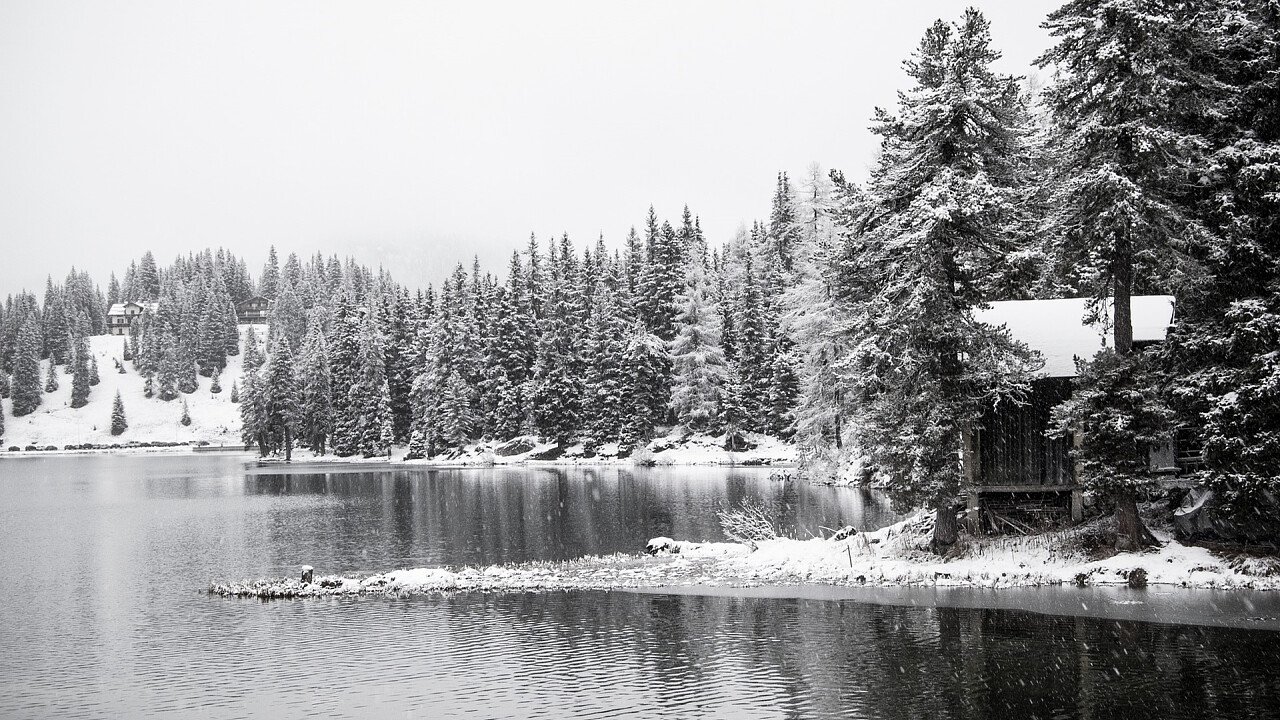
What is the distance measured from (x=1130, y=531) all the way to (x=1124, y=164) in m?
9.48

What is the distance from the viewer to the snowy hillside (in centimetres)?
14650

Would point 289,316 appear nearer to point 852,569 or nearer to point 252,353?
point 252,353

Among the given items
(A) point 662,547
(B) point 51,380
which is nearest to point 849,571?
(A) point 662,547

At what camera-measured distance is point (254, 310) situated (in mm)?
192500

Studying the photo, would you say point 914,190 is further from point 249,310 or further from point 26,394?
point 249,310

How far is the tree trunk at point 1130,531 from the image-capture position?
23.9 metres

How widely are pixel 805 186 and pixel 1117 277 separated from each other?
6957 centimetres

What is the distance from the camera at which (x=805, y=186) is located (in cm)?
9150

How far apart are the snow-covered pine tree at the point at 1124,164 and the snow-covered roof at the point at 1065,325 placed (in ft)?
7.28

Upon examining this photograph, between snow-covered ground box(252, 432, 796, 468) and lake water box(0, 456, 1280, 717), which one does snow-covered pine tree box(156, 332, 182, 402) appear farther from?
lake water box(0, 456, 1280, 717)

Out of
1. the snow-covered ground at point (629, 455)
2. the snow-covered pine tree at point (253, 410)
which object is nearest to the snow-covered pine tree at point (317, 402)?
the snow-covered pine tree at point (253, 410)

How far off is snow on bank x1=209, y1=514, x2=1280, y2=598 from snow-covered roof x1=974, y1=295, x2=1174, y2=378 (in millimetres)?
4885

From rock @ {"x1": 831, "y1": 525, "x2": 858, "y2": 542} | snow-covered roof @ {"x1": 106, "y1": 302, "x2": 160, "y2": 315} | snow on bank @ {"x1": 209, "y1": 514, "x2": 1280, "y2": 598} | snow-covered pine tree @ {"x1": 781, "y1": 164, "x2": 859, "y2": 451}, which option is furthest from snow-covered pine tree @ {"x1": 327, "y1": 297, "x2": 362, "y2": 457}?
snow-covered roof @ {"x1": 106, "y1": 302, "x2": 160, "y2": 315}

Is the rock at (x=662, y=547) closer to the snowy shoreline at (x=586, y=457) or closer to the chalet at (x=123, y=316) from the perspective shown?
the snowy shoreline at (x=586, y=457)
